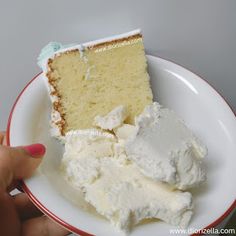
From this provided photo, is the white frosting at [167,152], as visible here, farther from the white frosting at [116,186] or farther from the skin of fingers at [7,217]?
the skin of fingers at [7,217]

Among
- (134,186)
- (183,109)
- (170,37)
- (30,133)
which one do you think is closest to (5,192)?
(30,133)

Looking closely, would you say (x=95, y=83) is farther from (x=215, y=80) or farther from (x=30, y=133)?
(x=215, y=80)

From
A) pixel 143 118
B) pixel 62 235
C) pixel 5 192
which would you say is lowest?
pixel 62 235

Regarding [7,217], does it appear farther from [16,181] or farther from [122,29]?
[122,29]

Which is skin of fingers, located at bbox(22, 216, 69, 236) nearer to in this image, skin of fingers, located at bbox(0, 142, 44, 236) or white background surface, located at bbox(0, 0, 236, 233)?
skin of fingers, located at bbox(0, 142, 44, 236)

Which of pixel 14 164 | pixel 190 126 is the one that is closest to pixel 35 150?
pixel 14 164

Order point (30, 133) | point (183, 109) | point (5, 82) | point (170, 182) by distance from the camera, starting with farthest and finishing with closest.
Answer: point (5, 82) → point (183, 109) → point (30, 133) → point (170, 182)

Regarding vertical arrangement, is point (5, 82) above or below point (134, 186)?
above

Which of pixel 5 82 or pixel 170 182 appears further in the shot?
pixel 5 82

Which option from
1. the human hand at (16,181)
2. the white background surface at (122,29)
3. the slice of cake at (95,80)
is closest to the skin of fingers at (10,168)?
the human hand at (16,181)
